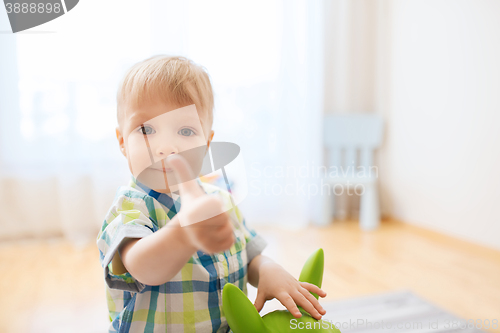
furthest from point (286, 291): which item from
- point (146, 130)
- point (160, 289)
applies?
point (146, 130)

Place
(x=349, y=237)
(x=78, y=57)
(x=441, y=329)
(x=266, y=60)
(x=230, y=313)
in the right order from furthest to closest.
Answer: (x=266, y=60)
(x=349, y=237)
(x=78, y=57)
(x=441, y=329)
(x=230, y=313)

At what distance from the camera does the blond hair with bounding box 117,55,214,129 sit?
1.44 feet

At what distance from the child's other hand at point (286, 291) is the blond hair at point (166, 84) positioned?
217 mm

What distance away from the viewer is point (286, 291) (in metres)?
0.47

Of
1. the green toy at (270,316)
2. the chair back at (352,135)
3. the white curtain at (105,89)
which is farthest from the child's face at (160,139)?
the chair back at (352,135)

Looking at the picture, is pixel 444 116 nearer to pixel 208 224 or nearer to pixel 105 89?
pixel 105 89

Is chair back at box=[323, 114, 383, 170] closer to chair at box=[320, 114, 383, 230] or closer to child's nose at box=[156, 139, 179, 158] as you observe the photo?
chair at box=[320, 114, 383, 230]

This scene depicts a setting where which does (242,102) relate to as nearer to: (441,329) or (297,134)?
(297,134)

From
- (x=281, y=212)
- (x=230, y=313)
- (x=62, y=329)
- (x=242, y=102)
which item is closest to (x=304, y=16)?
(x=242, y=102)

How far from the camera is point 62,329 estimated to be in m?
0.99

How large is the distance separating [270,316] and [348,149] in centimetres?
185

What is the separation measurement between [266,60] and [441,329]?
1426 millimetres

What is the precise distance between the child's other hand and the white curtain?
1.06 meters

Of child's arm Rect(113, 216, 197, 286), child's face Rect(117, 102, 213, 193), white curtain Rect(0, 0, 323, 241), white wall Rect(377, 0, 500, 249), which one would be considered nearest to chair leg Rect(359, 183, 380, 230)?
white wall Rect(377, 0, 500, 249)
